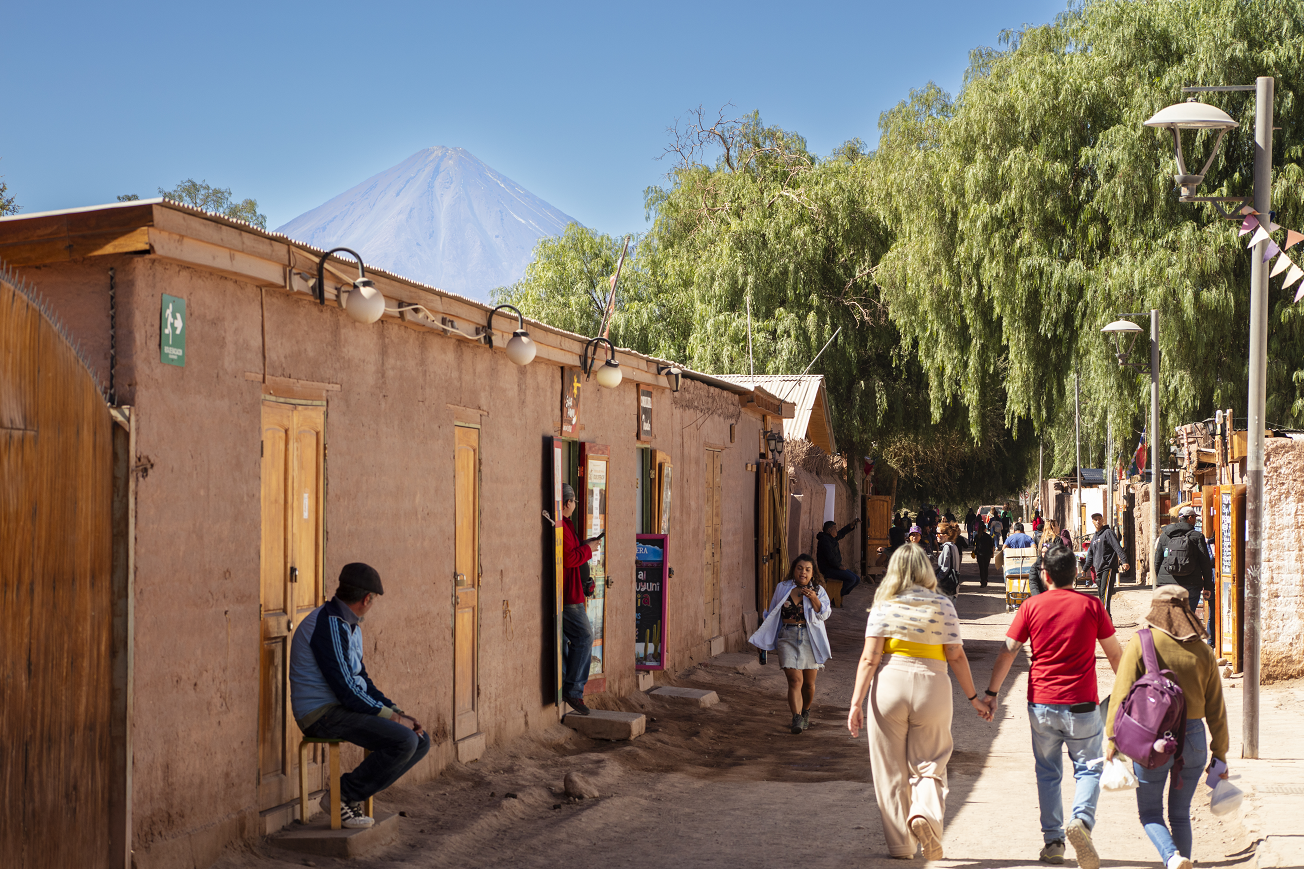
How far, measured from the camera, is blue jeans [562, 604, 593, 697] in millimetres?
10141

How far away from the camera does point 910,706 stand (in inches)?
245

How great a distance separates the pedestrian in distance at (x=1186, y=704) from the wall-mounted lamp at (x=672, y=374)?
7585 millimetres

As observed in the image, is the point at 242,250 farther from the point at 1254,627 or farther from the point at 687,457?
the point at 687,457

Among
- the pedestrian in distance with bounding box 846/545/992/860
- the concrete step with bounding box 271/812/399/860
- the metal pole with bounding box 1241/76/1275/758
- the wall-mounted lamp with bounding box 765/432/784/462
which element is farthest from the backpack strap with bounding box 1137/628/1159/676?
the wall-mounted lamp with bounding box 765/432/784/462

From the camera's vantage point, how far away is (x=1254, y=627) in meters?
8.58

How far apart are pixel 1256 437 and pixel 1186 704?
3.73 meters

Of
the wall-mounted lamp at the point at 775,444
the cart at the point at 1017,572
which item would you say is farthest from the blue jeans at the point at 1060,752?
the cart at the point at 1017,572

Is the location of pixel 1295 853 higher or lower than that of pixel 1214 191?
lower

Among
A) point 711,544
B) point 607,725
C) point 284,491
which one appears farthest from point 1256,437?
point 711,544

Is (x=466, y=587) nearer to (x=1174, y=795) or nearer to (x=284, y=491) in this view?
(x=284, y=491)

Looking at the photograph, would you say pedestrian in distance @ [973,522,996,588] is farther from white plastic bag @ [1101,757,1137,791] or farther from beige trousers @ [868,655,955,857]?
white plastic bag @ [1101,757,1137,791]

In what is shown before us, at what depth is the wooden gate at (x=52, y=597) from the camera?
430 cm

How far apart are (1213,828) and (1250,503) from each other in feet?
8.46

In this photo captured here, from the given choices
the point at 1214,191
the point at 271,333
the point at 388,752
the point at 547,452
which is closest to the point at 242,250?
the point at 271,333
